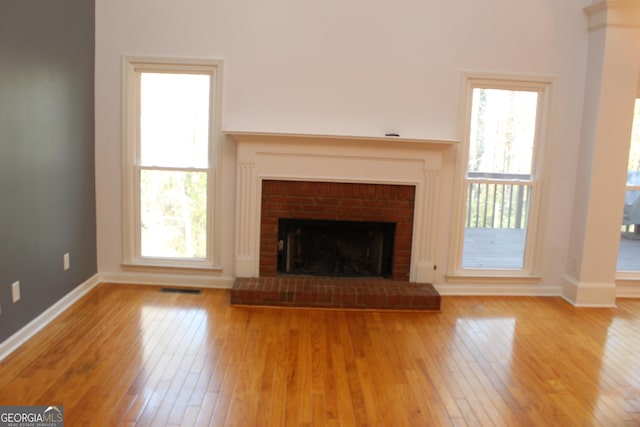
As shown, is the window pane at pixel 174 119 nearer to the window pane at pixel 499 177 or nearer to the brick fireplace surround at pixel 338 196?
the brick fireplace surround at pixel 338 196

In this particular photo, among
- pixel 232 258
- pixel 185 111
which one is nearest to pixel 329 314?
pixel 232 258

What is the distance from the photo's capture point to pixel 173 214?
4328mm

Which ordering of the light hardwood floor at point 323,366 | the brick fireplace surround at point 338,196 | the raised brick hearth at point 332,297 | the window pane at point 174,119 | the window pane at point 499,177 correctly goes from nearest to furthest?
the light hardwood floor at point 323,366
the raised brick hearth at point 332,297
the brick fireplace surround at point 338,196
the window pane at point 174,119
the window pane at point 499,177

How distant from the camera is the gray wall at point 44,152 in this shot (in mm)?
2895

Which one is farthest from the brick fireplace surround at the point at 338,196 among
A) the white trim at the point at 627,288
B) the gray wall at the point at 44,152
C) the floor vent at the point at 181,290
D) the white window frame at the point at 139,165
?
the white trim at the point at 627,288

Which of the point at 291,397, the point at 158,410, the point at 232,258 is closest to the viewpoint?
the point at 158,410

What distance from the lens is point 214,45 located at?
4047mm

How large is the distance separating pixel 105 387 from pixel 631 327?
12.8ft

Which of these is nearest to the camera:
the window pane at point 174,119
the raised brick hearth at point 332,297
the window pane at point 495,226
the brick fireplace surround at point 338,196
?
the raised brick hearth at point 332,297

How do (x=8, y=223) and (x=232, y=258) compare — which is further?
(x=232, y=258)

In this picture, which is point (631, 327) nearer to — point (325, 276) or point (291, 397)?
point (325, 276)

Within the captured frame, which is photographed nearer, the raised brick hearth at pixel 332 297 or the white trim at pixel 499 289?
the raised brick hearth at pixel 332 297

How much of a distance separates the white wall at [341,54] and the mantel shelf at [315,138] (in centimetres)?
15

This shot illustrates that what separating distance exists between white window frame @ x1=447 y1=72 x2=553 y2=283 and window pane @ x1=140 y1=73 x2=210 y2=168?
235 centimetres
